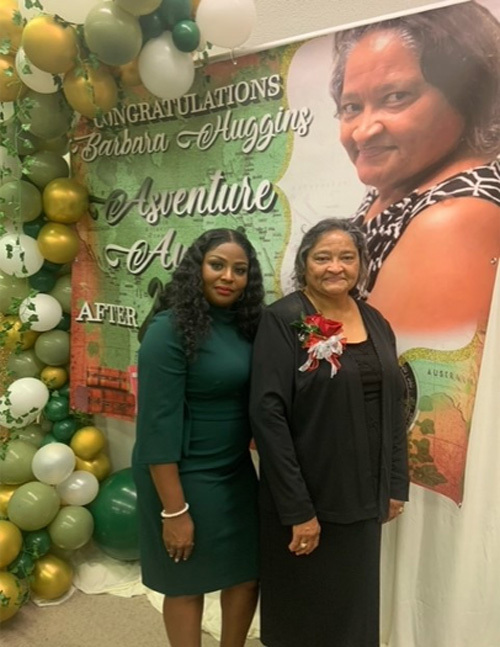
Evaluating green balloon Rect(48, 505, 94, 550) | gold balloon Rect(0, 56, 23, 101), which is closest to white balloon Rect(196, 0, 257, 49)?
gold balloon Rect(0, 56, 23, 101)

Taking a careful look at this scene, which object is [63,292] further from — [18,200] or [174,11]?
[174,11]

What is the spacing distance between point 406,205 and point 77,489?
167 cm

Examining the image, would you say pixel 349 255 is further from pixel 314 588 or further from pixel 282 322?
pixel 314 588

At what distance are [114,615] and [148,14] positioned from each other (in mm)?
2193

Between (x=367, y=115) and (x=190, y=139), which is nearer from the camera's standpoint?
(x=367, y=115)

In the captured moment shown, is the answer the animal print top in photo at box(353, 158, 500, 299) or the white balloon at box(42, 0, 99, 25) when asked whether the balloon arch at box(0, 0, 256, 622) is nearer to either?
the white balloon at box(42, 0, 99, 25)

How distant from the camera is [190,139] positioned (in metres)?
2.16

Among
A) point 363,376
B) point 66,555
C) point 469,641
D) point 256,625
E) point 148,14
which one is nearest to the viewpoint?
point 363,376

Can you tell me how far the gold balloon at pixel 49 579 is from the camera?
87.7 inches

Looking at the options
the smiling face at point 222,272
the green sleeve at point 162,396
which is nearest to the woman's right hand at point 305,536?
the green sleeve at point 162,396

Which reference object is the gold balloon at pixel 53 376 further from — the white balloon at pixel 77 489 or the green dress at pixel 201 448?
the green dress at pixel 201 448

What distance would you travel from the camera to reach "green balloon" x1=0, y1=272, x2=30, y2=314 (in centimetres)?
228

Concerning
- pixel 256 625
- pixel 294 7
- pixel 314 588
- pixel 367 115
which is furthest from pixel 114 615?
pixel 294 7

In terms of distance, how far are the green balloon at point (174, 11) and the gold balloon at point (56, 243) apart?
93 centimetres
